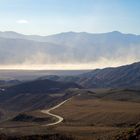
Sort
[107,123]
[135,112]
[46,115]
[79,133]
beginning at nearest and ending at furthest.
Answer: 1. [79,133]
2. [107,123]
3. [135,112]
4. [46,115]

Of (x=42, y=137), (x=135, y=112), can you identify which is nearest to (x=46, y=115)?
(x=135, y=112)

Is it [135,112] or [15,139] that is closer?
[15,139]

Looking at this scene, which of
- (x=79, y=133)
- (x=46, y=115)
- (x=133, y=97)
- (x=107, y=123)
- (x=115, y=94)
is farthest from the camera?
(x=115, y=94)

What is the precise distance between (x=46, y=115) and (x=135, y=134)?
82.4 metres

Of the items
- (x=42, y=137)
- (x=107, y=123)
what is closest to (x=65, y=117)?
(x=107, y=123)

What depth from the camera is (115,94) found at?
591ft

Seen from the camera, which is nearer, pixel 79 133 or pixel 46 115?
Result: pixel 79 133

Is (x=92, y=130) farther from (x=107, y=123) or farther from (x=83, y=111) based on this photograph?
(x=83, y=111)

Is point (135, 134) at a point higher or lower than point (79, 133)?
higher

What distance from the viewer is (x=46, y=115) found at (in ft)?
419

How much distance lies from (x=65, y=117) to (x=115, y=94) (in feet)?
211

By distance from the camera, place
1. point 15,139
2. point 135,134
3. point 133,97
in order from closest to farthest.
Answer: point 135,134 → point 15,139 → point 133,97

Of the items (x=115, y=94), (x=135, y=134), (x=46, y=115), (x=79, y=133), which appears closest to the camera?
(x=135, y=134)

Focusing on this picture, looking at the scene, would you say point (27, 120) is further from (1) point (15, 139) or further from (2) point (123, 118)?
(1) point (15, 139)
